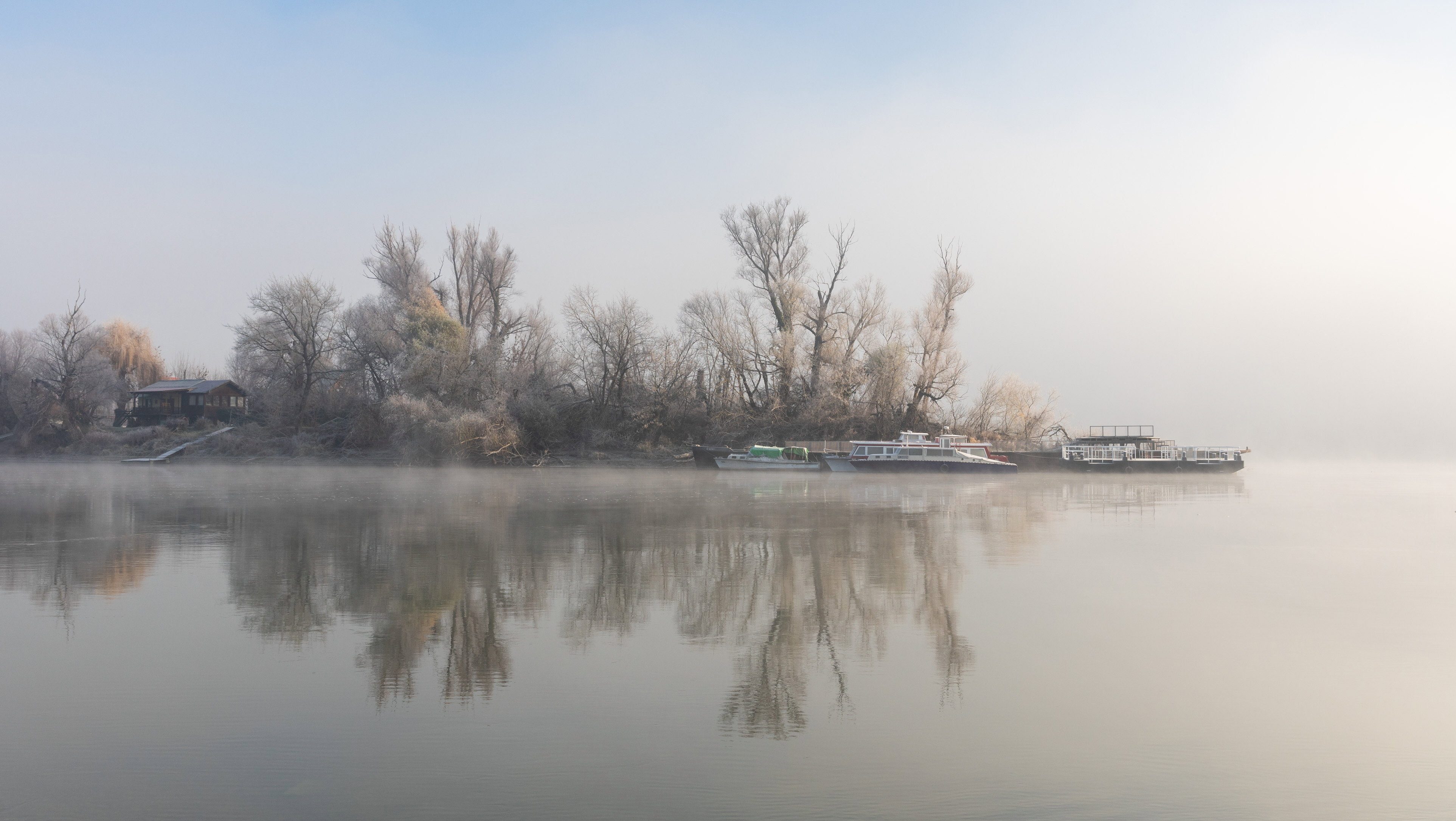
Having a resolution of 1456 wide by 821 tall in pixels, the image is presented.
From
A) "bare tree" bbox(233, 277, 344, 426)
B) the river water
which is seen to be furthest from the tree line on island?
the river water

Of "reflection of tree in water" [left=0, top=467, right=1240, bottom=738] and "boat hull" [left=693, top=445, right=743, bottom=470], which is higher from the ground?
"boat hull" [left=693, top=445, right=743, bottom=470]

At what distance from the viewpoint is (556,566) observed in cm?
1684

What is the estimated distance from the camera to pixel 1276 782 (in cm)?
712

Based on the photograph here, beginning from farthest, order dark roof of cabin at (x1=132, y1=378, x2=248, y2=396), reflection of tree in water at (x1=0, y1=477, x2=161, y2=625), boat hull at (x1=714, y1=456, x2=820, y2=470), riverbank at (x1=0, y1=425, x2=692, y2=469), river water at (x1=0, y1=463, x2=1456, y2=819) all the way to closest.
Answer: dark roof of cabin at (x1=132, y1=378, x2=248, y2=396), riverbank at (x1=0, y1=425, x2=692, y2=469), boat hull at (x1=714, y1=456, x2=820, y2=470), reflection of tree in water at (x1=0, y1=477, x2=161, y2=625), river water at (x1=0, y1=463, x2=1456, y2=819)

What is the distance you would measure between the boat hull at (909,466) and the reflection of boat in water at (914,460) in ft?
0.07

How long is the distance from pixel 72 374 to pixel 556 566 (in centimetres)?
6611

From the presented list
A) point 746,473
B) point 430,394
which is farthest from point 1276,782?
point 430,394

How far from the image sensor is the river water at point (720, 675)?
22.4 ft

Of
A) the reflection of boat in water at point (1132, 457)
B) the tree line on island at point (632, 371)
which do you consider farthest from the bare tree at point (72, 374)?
the reflection of boat in water at point (1132, 457)

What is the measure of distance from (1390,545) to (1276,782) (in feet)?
55.4

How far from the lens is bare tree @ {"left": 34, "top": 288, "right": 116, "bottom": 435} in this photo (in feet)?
218

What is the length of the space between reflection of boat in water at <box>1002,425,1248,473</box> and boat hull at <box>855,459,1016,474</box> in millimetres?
7383

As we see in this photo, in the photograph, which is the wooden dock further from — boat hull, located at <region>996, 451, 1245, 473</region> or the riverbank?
boat hull, located at <region>996, 451, 1245, 473</region>

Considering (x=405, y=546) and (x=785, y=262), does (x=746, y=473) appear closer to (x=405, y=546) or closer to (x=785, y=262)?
(x=785, y=262)
